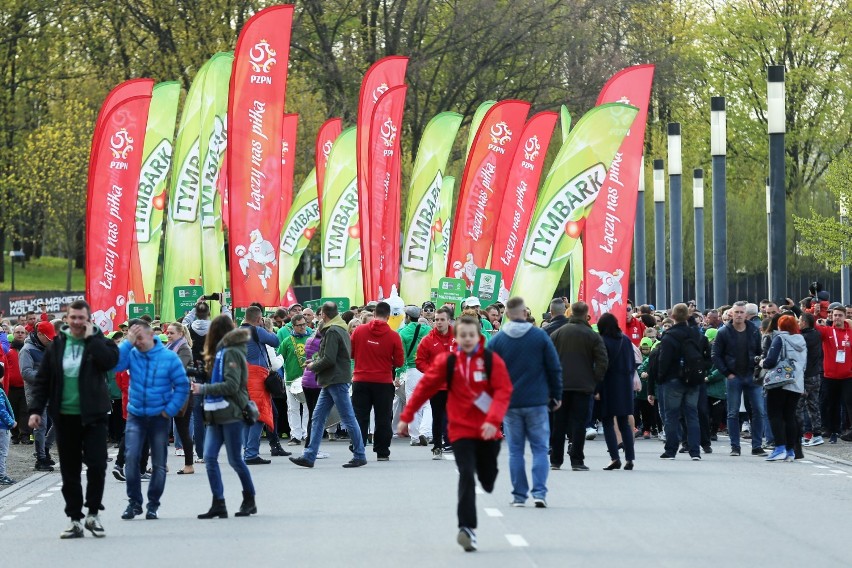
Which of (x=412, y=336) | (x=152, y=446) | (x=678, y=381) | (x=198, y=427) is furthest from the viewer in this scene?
(x=412, y=336)

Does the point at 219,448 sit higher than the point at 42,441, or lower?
higher

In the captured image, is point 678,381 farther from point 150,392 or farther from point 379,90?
point 379,90

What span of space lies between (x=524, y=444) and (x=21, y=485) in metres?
6.38

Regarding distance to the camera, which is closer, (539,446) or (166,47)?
(539,446)

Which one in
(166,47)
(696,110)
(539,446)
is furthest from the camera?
(696,110)

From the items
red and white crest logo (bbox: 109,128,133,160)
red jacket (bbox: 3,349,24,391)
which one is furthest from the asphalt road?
red and white crest logo (bbox: 109,128,133,160)

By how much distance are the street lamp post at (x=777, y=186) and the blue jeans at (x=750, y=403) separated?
4.79 metres

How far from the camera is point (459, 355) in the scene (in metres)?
13.0

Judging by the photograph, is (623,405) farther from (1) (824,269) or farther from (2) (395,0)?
(1) (824,269)

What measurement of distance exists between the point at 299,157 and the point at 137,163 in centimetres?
2372

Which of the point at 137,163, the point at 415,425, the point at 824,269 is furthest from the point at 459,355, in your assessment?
the point at 824,269

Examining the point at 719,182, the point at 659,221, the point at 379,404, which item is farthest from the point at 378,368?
the point at 659,221

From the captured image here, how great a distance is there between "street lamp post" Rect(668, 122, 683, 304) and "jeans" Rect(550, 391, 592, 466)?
864 inches

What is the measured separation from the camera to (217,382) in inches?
578
